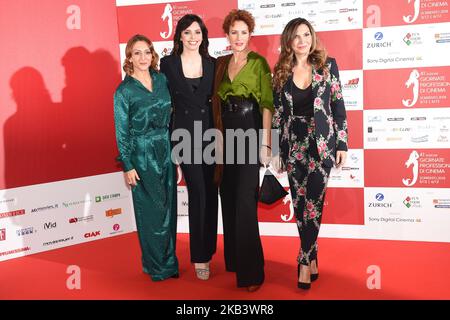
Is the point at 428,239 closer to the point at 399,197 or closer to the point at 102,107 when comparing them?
the point at 399,197

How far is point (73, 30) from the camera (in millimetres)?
3963

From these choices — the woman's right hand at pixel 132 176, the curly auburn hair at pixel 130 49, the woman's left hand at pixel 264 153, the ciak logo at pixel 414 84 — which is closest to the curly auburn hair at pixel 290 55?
the woman's left hand at pixel 264 153

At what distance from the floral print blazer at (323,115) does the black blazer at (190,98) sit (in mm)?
431

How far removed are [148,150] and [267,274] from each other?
1.16 m

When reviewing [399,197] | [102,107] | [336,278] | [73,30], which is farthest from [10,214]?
[399,197]

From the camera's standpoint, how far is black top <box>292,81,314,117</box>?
2.81 metres

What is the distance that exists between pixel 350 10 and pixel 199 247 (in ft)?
7.19

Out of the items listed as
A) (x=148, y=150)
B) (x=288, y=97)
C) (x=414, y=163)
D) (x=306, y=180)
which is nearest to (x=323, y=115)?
(x=288, y=97)

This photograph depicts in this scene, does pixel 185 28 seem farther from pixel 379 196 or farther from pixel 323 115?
pixel 379 196

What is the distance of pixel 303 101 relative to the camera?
282cm

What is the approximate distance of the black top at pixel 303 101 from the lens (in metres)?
2.81

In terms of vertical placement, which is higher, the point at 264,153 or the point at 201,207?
the point at 264,153

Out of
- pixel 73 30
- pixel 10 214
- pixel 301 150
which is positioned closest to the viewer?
pixel 301 150

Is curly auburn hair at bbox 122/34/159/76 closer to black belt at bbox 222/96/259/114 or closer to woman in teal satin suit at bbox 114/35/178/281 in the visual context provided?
woman in teal satin suit at bbox 114/35/178/281
